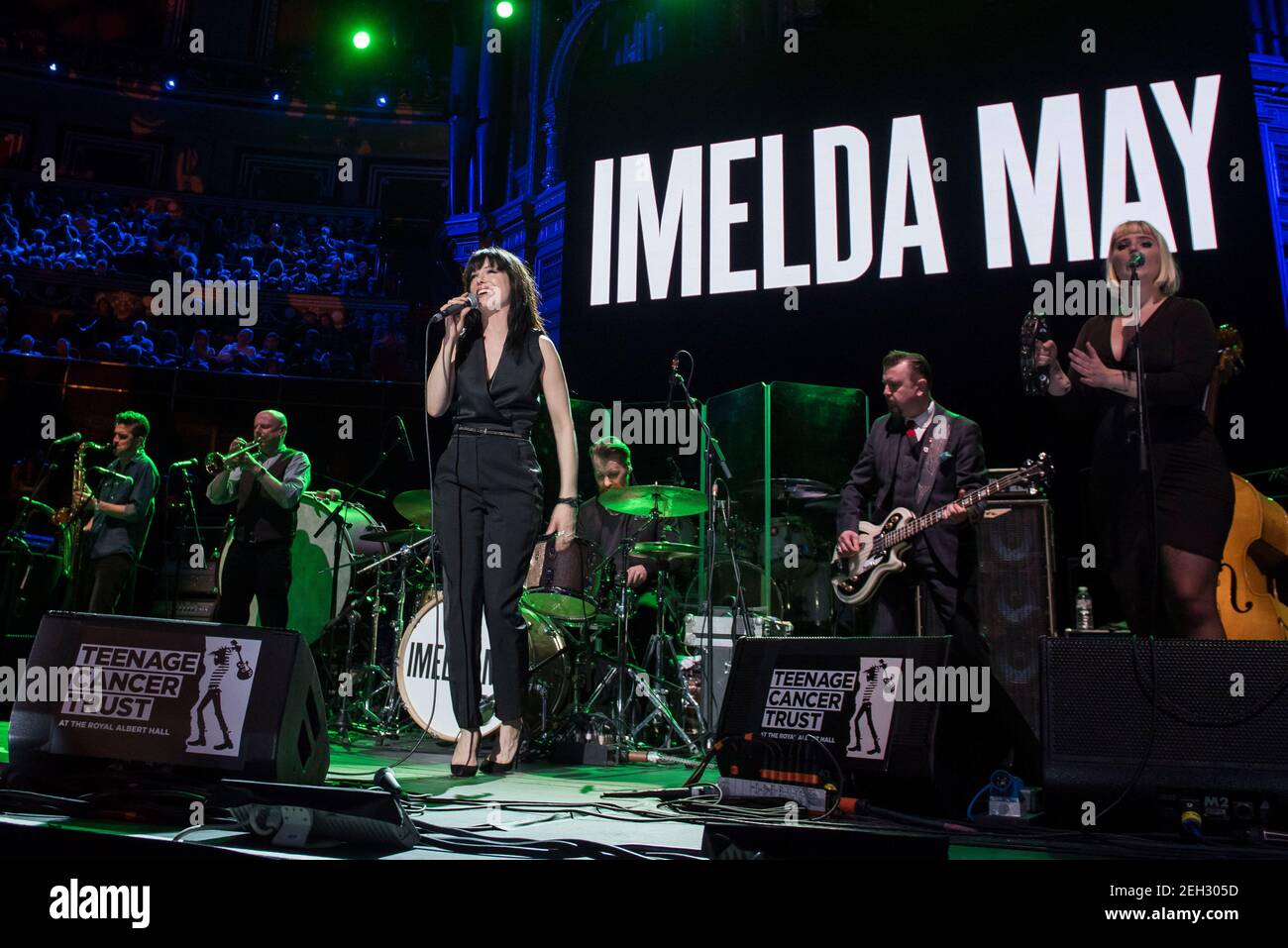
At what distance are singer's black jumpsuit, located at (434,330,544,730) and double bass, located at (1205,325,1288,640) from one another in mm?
2880

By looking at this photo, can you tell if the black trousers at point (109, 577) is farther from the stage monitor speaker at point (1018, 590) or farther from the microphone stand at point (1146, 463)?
the microphone stand at point (1146, 463)

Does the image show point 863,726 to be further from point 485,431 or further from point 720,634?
point 720,634

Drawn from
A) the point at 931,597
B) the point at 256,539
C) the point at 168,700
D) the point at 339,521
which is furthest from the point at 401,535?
the point at 168,700

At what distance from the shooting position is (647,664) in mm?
6312

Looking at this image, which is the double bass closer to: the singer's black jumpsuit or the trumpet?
the singer's black jumpsuit

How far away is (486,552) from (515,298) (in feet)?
3.18

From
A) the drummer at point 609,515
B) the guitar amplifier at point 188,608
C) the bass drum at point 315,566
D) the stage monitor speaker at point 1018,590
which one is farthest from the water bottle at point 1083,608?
the guitar amplifier at point 188,608

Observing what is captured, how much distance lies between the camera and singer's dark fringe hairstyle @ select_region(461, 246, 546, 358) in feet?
11.9

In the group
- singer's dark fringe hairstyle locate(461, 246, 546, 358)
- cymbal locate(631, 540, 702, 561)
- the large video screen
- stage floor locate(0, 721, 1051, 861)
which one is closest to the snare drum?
cymbal locate(631, 540, 702, 561)

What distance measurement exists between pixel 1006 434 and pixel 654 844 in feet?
19.0
